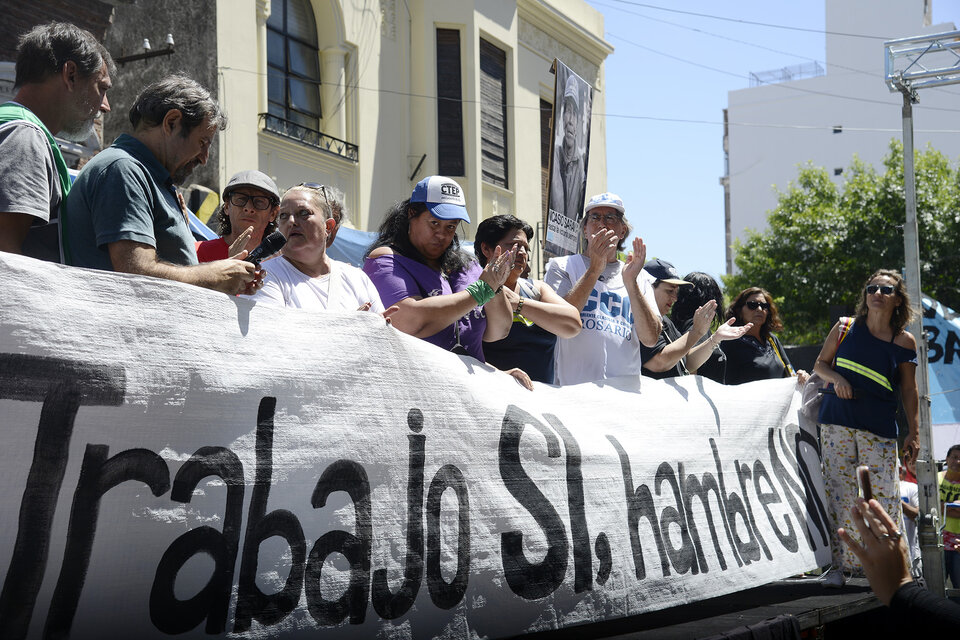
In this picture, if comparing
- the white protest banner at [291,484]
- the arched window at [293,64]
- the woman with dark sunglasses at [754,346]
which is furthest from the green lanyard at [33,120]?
the arched window at [293,64]

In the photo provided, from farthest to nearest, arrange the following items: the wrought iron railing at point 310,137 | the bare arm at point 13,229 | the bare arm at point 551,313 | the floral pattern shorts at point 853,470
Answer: the wrought iron railing at point 310,137, the floral pattern shorts at point 853,470, the bare arm at point 551,313, the bare arm at point 13,229

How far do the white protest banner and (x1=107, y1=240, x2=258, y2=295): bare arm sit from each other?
0.19 feet

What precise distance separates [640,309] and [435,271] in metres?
1.23

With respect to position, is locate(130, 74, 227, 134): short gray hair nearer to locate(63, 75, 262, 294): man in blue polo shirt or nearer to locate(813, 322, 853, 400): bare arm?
locate(63, 75, 262, 294): man in blue polo shirt

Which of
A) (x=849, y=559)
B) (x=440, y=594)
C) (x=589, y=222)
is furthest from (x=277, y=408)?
(x=849, y=559)

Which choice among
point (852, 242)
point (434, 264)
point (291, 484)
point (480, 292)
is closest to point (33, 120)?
point (291, 484)

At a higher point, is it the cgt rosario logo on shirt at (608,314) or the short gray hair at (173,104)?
the short gray hair at (173,104)

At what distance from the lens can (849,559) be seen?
5.04 meters

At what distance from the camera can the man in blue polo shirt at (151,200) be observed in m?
2.71

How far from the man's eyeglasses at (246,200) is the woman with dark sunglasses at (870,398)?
3.23 meters

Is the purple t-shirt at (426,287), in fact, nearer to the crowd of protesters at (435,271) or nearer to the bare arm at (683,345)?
the crowd of protesters at (435,271)

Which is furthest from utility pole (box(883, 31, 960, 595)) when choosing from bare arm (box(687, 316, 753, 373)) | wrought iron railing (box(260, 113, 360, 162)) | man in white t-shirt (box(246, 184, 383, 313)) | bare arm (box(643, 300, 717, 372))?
wrought iron railing (box(260, 113, 360, 162))

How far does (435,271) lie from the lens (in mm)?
3959

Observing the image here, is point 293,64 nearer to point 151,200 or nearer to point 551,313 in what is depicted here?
point 551,313
